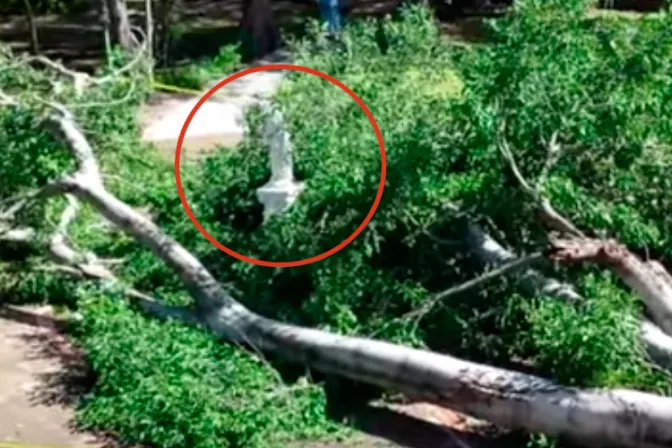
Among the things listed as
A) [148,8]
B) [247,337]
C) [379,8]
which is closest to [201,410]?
[247,337]

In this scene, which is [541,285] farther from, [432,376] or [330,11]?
[330,11]

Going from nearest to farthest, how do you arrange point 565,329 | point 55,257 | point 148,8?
point 565,329, point 55,257, point 148,8

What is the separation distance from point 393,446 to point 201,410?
116cm

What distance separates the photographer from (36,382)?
9516 mm

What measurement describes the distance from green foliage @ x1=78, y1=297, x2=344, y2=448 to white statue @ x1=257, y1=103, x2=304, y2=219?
127 centimetres

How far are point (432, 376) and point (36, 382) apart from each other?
281 cm

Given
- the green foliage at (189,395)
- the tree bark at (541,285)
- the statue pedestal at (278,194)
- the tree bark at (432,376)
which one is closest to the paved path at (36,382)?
the green foliage at (189,395)

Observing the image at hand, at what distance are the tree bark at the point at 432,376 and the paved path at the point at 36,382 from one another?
96 cm

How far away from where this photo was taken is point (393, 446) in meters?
8.49

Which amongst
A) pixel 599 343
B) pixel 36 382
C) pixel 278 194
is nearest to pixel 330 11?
pixel 278 194

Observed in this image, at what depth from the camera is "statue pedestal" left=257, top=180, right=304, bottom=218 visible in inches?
400

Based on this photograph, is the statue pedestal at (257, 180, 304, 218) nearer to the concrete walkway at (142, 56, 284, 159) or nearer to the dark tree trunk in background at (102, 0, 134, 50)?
the concrete walkway at (142, 56, 284, 159)

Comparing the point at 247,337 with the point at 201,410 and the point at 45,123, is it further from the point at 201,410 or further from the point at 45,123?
the point at 45,123

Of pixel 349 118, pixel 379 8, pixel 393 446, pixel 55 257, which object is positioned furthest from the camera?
pixel 379 8
